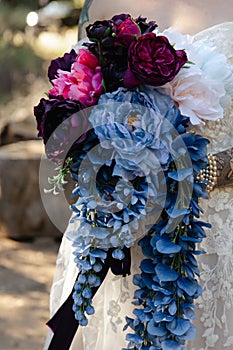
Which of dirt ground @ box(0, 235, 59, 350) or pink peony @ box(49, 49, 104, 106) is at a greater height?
pink peony @ box(49, 49, 104, 106)

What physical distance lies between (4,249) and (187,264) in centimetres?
311

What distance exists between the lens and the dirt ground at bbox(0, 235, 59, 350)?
2928 mm

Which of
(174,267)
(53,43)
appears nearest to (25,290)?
(53,43)

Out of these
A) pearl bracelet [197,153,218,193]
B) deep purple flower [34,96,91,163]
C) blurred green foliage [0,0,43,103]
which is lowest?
blurred green foliage [0,0,43,103]

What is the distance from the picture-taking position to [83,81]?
1023 millimetres

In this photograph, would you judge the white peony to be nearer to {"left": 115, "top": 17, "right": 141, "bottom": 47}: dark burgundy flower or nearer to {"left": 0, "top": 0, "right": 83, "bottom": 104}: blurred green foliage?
{"left": 115, "top": 17, "right": 141, "bottom": 47}: dark burgundy flower

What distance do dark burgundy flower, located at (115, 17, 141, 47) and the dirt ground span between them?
212 centimetres

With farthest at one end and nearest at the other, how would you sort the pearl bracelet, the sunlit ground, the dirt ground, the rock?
the sunlit ground < the rock < the dirt ground < the pearl bracelet

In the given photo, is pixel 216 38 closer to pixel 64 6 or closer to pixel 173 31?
pixel 173 31

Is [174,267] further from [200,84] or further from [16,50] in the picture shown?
[16,50]

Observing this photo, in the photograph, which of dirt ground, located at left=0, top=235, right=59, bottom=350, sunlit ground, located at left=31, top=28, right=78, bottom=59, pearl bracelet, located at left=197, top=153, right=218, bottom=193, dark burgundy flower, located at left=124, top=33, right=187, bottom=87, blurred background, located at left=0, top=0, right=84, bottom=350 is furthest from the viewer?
sunlit ground, located at left=31, top=28, right=78, bottom=59

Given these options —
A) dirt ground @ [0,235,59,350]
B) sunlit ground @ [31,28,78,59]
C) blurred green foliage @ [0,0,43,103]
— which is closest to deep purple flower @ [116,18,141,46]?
dirt ground @ [0,235,59,350]

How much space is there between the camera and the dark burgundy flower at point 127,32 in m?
0.98

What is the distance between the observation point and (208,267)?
117 centimetres
